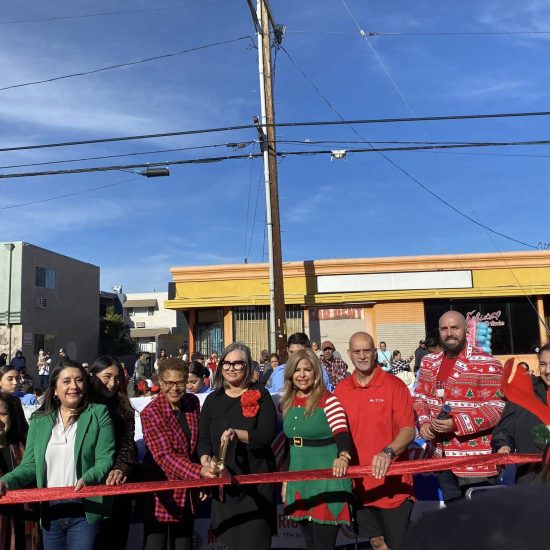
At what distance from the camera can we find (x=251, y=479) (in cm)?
363

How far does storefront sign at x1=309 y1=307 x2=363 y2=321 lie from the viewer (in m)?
18.2

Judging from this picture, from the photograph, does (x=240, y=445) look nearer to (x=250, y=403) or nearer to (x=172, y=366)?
(x=250, y=403)

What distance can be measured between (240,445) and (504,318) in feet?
54.1

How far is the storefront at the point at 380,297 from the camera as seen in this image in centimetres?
1809

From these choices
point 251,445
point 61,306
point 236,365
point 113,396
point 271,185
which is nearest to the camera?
point 251,445

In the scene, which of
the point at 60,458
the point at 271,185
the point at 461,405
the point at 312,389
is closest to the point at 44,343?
the point at 271,185

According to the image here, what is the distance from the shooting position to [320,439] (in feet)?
12.6

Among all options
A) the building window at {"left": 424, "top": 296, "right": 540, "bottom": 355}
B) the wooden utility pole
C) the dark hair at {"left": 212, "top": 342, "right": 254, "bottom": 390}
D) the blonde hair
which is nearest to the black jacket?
the blonde hair

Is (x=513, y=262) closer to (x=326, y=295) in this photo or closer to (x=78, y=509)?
(x=326, y=295)

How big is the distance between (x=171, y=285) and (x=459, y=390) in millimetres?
15952

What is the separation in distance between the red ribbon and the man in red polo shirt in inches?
4.3

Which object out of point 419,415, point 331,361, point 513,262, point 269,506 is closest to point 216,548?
point 269,506

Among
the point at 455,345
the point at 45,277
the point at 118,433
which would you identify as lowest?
the point at 118,433

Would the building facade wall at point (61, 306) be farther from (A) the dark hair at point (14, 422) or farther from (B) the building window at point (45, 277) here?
(A) the dark hair at point (14, 422)
